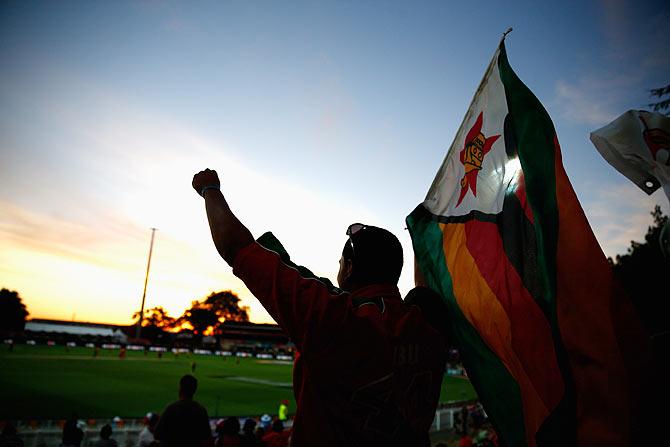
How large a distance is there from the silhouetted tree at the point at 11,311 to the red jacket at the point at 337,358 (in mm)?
94440

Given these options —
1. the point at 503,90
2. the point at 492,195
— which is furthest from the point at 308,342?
the point at 503,90

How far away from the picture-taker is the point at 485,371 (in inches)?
90.4

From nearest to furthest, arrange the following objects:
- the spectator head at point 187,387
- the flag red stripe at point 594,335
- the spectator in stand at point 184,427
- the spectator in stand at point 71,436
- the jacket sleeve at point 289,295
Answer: the jacket sleeve at point 289,295 → the flag red stripe at point 594,335 → the spectator in stand at point 184,427 → the spectator head at point 187,387 → the spectator in stand at point 71,436

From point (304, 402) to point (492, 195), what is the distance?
1778mm

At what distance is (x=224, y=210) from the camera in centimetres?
149

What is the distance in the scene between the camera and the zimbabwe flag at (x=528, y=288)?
1615mm

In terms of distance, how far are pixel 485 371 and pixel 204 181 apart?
1.80 meters

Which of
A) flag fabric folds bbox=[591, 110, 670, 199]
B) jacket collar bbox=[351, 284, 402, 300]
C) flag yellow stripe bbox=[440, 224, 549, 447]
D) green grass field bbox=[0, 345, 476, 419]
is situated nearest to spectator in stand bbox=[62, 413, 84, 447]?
green grass field bbox=[0, 345, 476, 419]

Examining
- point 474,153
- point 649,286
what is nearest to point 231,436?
point 474,153

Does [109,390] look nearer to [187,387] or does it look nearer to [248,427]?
[248,427]

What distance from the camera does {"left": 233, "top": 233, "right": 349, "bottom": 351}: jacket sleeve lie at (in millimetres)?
1319

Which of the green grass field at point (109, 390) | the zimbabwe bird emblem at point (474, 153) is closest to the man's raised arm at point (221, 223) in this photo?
the zimbabwe bird emblem at point (474, 153)

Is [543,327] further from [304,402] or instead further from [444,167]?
[444,167]

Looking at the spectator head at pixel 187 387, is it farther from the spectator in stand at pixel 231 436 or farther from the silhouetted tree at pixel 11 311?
the silhouetted tree at pixel 11 311
